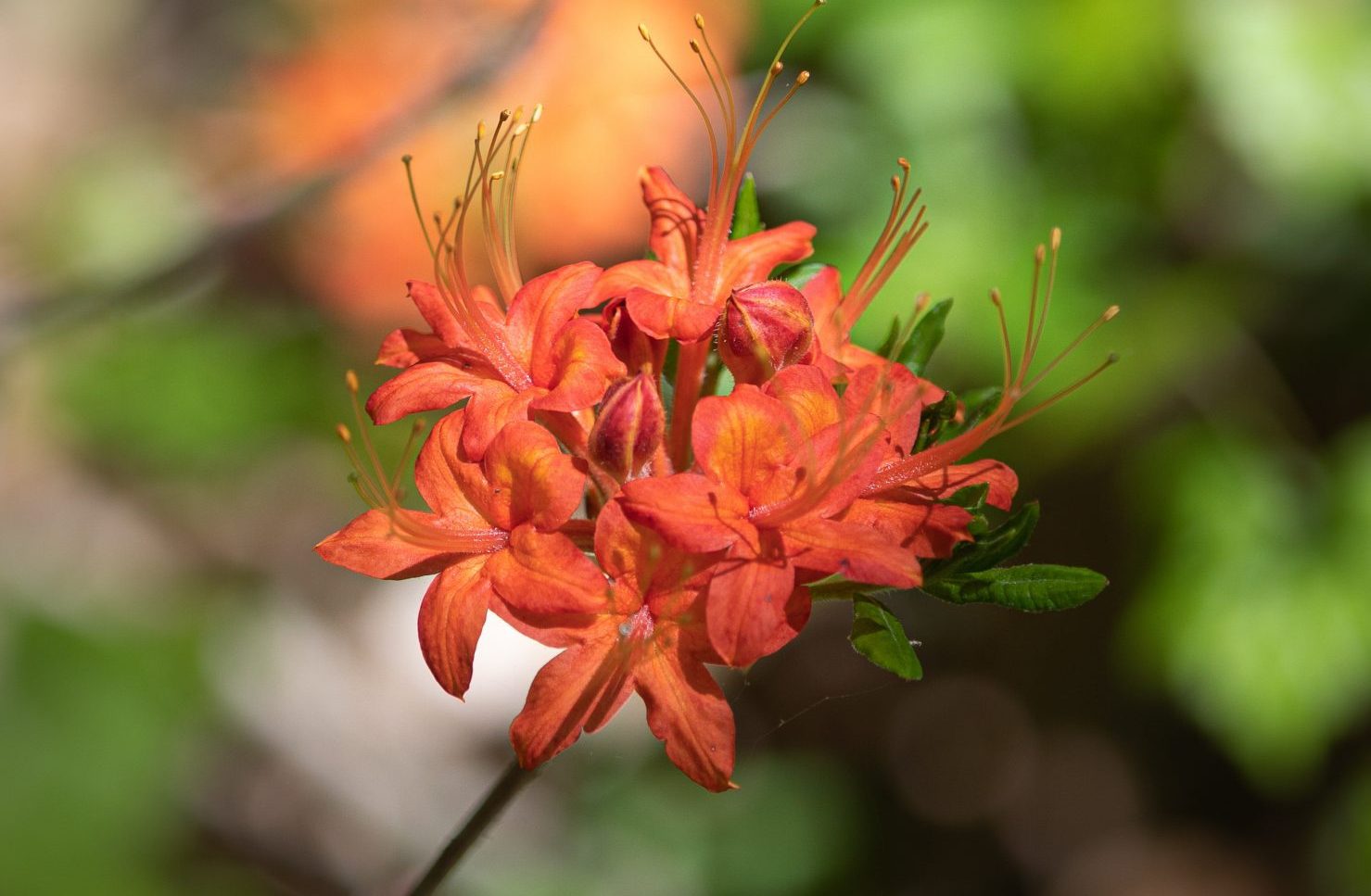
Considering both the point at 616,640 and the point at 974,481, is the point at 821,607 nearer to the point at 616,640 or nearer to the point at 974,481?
the point at 974,481

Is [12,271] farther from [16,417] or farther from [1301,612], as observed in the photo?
[1301,612]

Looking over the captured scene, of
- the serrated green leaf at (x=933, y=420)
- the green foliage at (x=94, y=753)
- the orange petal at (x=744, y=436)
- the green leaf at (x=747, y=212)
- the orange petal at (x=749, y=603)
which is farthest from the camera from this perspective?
the green foliage at (x=94, y=753)

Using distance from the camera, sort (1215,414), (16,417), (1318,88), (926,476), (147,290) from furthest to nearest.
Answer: (16,417)
(1215,414)
(1318,88)
(147,290)
(926,476)

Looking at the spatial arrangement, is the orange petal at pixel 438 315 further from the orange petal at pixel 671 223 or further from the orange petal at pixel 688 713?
the orange petal at pixel 688 713

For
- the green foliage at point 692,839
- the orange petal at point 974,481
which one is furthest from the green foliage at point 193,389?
the orange petal at point 974,481

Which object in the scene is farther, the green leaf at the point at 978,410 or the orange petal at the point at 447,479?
the green leaf at the point at 978,410

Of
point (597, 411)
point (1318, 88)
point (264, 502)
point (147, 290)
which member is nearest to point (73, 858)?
point (147, 290)
